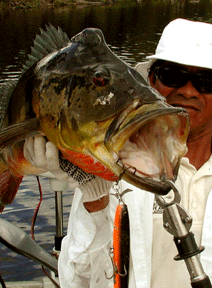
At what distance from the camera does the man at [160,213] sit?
2461 mm

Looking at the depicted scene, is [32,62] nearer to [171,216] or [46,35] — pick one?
[46,35]

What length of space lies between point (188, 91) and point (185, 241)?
1106 mm

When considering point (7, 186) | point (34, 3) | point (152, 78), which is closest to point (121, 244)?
point (7, 186)

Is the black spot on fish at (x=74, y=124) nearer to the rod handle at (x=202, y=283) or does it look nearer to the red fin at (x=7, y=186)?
the red fin at (x=7, y=186)

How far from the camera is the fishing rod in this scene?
5.58 ft

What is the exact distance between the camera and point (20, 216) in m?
7.48

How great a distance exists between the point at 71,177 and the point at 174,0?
197ft

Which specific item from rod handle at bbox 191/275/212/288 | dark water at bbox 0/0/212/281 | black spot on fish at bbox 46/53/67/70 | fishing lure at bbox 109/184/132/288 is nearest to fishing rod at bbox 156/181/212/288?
rod handle at bbox 191/275/212/288

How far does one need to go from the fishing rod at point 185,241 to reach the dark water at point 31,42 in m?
4.65

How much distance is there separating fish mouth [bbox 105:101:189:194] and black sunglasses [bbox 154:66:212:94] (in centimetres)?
90

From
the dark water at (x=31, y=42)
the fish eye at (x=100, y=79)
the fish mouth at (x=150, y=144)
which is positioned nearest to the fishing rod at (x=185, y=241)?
the fish mouth at (x=150, y=144)

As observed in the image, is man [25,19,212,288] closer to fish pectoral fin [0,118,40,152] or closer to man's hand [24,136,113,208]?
man's hand [24,136,113,208]

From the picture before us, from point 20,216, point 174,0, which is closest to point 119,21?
point 174,0

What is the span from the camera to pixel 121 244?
212 cm
